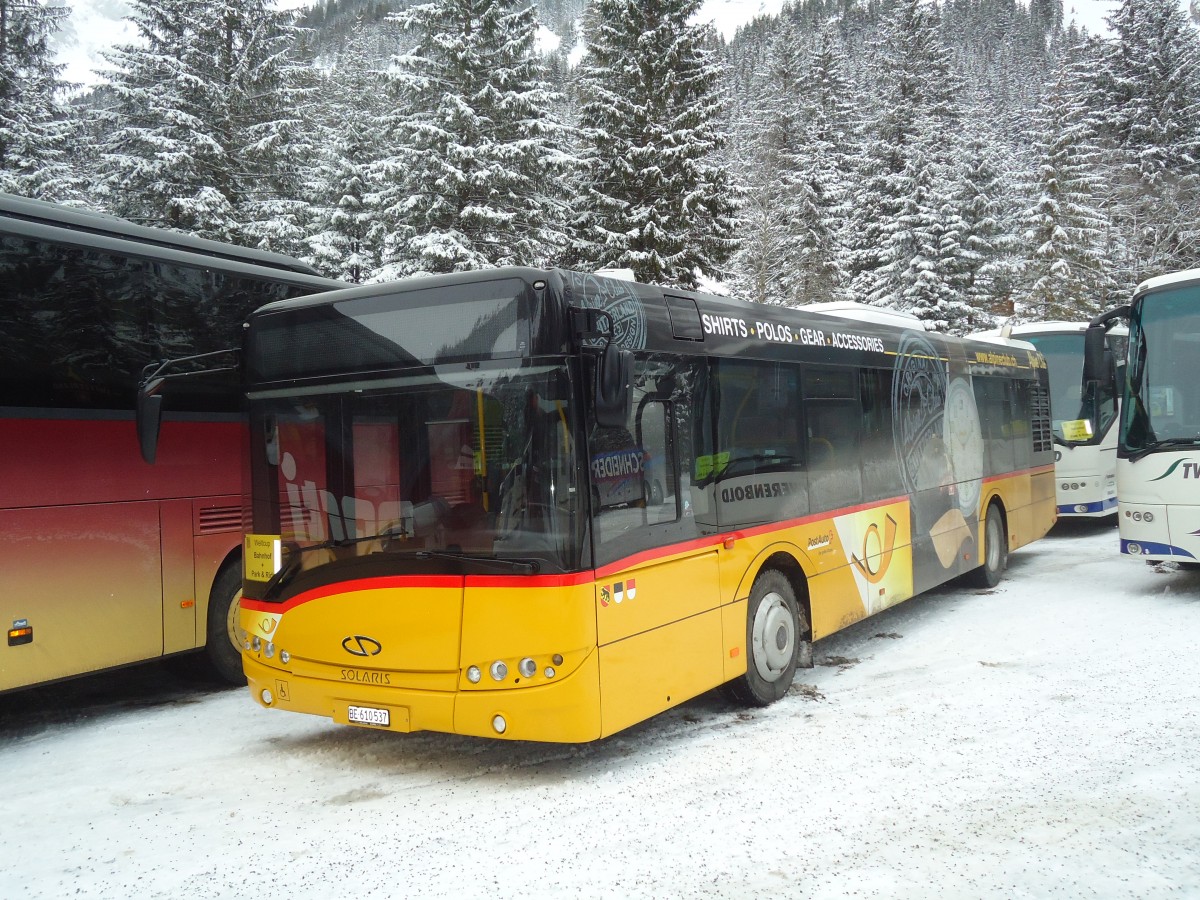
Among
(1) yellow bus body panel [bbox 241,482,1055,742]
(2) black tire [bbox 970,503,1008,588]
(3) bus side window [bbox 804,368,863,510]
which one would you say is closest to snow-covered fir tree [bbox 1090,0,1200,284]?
(2) black tire [bbox 970,503,1008,588]

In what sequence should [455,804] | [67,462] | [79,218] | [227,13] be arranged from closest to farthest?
[455,804] → [67,462] → [79,218] → [227,13]

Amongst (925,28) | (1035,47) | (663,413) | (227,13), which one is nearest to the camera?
(663,413)

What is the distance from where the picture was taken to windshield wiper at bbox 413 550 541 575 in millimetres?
5203

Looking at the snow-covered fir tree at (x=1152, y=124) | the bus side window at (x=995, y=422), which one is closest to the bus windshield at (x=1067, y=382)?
the bus side window at (x=995, y=422)

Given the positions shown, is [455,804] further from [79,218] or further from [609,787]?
[79,218]

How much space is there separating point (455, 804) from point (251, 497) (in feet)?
8.32

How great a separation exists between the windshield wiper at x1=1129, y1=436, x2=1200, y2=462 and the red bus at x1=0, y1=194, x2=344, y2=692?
9585mm

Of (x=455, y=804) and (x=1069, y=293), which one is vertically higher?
(x=1069, y=293)

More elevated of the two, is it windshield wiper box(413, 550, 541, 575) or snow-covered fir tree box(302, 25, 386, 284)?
snow-covered fir tree box(302, 25, 386, 284)

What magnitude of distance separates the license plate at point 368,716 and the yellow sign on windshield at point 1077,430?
14.8 meters

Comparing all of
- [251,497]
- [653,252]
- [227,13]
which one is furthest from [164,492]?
[227,13]

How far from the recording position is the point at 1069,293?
41.3m

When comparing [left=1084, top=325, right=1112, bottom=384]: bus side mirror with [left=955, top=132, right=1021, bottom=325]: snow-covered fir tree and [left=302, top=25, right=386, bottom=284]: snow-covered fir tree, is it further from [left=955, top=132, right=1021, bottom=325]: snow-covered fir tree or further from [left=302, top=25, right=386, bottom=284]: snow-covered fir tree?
[left=955, top=132, right=1021, bottom=325]: snow-covered fir tree

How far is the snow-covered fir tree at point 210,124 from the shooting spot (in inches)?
912
